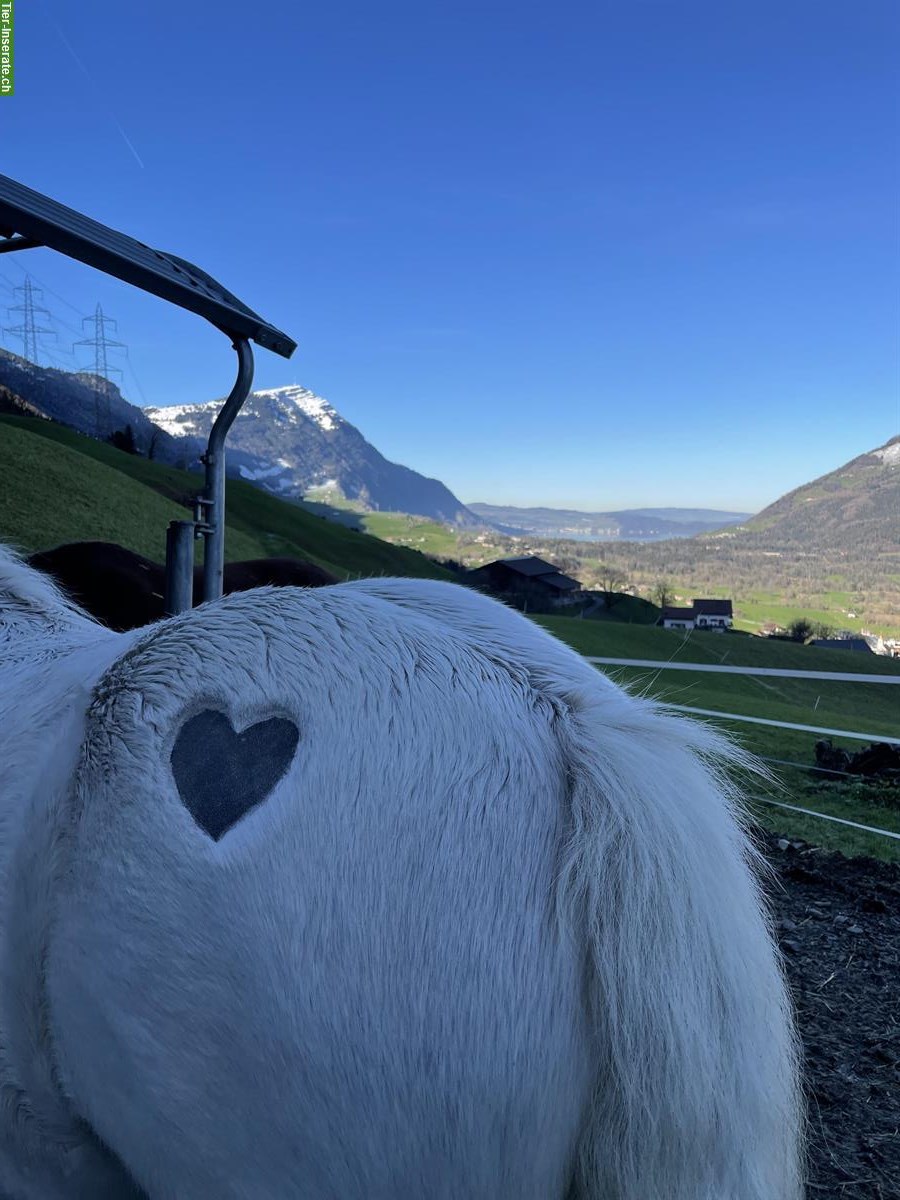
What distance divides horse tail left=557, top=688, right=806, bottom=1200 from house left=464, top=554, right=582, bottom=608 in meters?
63.5

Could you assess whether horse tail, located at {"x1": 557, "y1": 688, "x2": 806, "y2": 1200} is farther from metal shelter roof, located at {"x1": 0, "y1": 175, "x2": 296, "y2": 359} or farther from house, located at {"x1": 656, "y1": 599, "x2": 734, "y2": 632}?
house, located at {"x1": 656, "y1": 599, "x2": 734, "y2": 632}

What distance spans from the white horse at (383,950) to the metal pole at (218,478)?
5.62 feet

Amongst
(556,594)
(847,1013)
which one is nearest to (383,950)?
(847,1013)

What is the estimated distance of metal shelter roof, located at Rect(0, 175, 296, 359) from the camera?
246 cm

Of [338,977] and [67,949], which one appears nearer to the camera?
[338,977]

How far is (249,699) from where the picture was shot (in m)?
1.23

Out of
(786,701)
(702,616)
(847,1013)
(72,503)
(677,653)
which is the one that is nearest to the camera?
(847,1013)

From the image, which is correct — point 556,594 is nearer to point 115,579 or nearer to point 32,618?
point 115,579

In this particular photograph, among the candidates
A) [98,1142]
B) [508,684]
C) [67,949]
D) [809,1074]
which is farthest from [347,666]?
[809,1074]

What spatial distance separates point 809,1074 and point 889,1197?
23.7 inches

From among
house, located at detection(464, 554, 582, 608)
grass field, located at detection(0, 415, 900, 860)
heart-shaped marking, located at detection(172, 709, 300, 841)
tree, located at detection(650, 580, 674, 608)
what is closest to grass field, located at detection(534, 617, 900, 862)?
grass field, located at detection(0, 415, 900, 860)

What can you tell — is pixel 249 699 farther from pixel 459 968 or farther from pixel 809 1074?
pixel 809 1074

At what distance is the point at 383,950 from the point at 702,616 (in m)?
79.5

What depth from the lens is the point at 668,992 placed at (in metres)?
1.09
